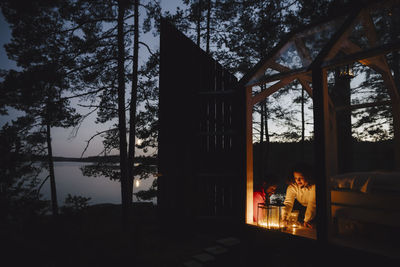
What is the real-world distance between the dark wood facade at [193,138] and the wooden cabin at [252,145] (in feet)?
0.07

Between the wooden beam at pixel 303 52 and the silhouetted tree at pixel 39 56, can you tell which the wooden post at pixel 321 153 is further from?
the silhouetted tree at pixel 39 56

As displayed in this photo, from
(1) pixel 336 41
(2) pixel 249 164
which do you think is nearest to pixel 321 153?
(2) pixel 249 164

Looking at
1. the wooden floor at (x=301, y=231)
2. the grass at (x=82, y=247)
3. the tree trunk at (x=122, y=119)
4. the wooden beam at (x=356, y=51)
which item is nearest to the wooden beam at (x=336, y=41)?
the wooden beam at (x=356, y=51)

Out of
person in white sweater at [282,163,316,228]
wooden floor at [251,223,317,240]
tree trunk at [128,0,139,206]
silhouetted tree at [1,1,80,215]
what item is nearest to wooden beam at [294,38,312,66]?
person in white sweater at [282,163,316,228]

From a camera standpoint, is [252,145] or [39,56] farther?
[39,56]

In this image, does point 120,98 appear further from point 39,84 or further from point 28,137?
point 28,137

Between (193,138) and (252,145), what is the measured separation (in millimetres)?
1267

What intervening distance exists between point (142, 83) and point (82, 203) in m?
4.44

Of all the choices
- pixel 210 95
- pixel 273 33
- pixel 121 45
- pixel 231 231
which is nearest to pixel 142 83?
pixel 121 45

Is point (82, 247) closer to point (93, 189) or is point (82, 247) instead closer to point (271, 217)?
point (271, 217)

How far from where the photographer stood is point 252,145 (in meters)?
4.35

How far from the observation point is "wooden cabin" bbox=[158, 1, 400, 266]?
3.08 metres

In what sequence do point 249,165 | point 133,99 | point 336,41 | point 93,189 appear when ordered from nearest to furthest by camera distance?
point 336,41 < point 249,165 < point 133,99 < point 93,189

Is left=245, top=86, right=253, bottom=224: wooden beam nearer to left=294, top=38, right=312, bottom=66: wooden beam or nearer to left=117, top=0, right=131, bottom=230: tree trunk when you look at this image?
left=294, top=38, right=312, bottom=66: wooden beam
